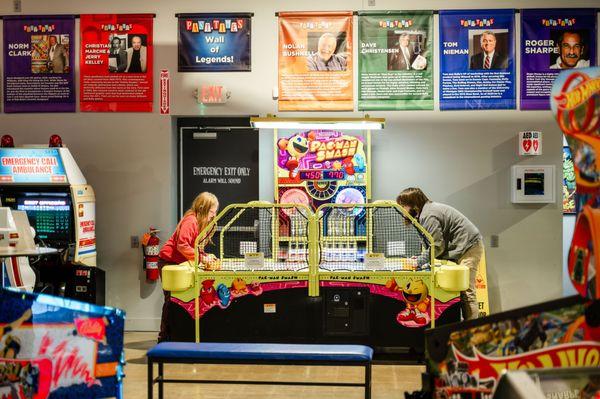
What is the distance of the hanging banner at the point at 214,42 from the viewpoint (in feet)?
29.8

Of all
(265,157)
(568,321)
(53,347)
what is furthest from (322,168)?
(568,321)

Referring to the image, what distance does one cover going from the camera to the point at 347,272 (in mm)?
7105

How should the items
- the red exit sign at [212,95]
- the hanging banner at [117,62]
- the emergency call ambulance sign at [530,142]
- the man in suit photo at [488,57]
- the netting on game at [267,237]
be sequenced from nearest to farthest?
the netting on game at [267,237]
the emergency call ambulance sign at [530,142]
the man in suit photo at [488,57]
the red exit sign at [212,95]
the hanging banner at [117,62]

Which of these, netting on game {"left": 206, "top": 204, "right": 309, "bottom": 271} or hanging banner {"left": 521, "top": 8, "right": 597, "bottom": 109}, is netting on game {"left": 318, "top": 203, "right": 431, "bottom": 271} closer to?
netting on game {"left": 206, "top": 204, "right": 309, "bottom": 271}

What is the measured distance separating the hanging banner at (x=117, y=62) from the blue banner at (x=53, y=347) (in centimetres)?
591

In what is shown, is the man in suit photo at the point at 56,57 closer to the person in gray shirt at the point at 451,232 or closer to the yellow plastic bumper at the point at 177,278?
the yellow plastic bumper at the point at 177,278

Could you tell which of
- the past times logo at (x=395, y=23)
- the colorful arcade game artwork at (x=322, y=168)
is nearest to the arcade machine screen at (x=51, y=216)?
the colorful arcade game artwork at (x=322, y=168)

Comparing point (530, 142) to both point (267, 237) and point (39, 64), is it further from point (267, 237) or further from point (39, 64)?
point (39, 64)

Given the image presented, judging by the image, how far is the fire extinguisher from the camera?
909cm

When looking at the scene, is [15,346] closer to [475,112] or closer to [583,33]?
[475,112]

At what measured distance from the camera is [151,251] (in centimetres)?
909

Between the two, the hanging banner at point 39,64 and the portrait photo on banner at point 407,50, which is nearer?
the portrait photo on banner at point 407,50

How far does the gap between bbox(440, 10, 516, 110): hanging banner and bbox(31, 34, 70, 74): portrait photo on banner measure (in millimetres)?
4351

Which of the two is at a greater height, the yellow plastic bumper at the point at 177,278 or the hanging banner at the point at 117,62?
the hanging banner at the point at 117,62
